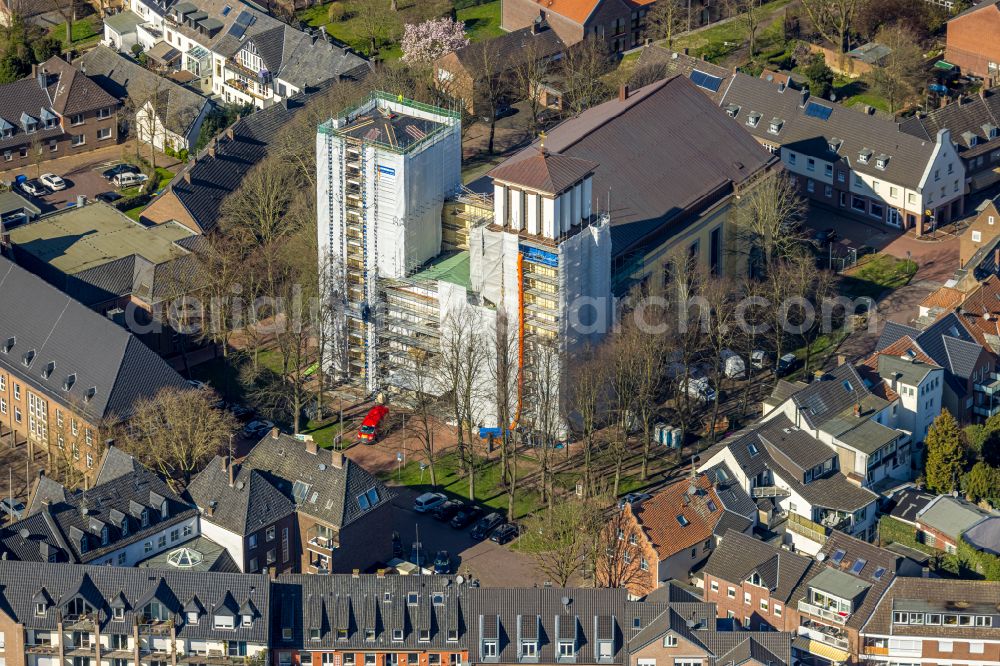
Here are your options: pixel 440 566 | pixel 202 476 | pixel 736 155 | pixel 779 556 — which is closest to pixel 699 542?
pixel 779 556

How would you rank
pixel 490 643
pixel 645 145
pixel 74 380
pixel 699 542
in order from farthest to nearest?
pixel 645 145
pixel 74 380
pixel 699 542
pixel 490 643

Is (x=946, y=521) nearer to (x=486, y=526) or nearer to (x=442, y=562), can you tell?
(x=486, y=526)

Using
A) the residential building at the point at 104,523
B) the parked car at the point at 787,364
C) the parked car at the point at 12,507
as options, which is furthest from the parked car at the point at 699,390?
the parked car at the point at 12,507

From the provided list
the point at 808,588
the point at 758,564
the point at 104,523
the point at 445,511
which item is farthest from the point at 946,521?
the point at 104,523

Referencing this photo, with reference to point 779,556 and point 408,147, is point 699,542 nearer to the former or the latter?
point 779,556

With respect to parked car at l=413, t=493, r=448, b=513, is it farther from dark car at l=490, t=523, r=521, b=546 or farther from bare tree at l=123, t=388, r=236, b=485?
bare tree at l=123, t=388, r=236, b=485

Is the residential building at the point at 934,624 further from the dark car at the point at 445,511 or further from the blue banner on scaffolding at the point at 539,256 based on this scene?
the blue banner on scaffolding at the point at 539,256

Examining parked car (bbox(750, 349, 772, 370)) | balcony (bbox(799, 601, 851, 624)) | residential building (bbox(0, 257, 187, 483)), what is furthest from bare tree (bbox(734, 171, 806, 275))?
residential building (bbox(0, 257, 187, 483))
